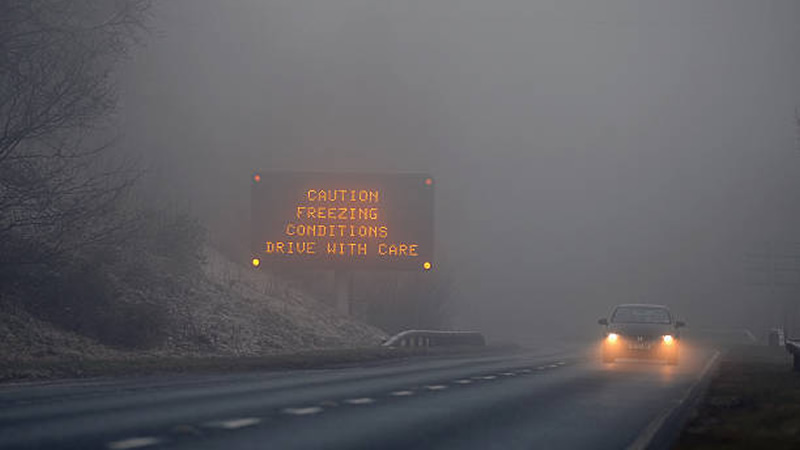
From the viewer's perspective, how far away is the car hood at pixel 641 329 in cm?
3073

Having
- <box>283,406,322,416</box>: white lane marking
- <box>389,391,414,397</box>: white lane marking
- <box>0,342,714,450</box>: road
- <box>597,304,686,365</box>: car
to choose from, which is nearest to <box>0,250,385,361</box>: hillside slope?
<box>0,342,714,450</box>: road

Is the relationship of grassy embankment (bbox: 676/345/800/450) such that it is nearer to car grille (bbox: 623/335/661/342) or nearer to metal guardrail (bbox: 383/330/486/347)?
car grille (bbox: 623/335/661/342)

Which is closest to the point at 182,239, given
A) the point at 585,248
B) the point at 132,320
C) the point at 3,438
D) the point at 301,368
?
the point at 132,320

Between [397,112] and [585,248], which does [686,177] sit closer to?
[585,248]

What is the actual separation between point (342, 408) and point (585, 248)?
474 feet

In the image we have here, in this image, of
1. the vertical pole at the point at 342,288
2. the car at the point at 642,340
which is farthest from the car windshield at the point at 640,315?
the vertical pole at the point at 342,288

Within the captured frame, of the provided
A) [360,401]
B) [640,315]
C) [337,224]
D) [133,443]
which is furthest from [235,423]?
[337,224]

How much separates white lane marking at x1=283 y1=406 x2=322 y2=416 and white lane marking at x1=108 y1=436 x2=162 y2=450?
3008mm

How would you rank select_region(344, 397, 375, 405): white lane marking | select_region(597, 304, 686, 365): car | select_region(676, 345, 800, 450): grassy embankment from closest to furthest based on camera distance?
select_region(676, 345, 800, 450): grassy embankment
select_region(344, 397, 375, 405): white lane marking
select_region(597, 304, 686, 365): car

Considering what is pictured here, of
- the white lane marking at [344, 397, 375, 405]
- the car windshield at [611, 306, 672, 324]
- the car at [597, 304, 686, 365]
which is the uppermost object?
the car windshield at [611, 306, 672, 324]

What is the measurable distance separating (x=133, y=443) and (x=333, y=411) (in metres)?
4.03

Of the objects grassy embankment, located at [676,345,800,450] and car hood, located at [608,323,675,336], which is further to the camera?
car hood, located at [608,323,675,336]

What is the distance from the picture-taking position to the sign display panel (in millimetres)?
38906

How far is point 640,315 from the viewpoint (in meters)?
33.0
